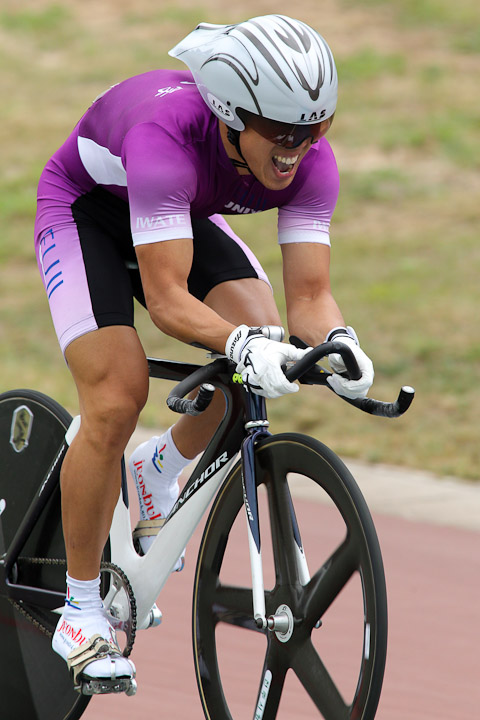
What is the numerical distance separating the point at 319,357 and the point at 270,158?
25.5 inches

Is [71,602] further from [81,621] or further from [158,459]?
[158,459]

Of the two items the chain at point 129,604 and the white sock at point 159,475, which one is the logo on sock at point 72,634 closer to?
the chain at point 129,604

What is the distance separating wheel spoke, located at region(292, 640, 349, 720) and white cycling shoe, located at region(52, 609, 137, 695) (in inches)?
21.4

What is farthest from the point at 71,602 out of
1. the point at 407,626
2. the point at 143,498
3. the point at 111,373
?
the point at 407,626

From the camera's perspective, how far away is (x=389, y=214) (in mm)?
12828

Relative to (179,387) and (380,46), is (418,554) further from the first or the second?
(380,46)

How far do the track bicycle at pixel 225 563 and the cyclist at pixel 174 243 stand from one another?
0.44 feet

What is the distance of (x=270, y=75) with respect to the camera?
9.59 ft

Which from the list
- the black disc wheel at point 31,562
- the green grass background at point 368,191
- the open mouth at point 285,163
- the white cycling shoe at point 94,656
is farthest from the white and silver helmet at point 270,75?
the green grass background at point 368,191

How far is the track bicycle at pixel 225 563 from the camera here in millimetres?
2842

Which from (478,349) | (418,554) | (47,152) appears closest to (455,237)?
(478,349)

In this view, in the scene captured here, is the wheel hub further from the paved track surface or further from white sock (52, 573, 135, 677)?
white sock (52, 573, 135, 677)

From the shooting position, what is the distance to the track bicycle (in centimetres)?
284

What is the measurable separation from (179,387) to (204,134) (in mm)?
730
